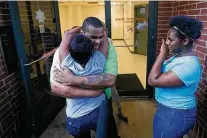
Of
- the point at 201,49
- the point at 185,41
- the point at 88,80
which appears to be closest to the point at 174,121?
the point at 185,41

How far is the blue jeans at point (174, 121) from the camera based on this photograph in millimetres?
1231

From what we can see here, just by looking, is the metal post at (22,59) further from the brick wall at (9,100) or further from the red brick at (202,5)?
the red brick at (202,5)

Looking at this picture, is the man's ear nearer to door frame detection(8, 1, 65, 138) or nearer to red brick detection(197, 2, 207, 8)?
red brick detection(197, 2, 207, 8)

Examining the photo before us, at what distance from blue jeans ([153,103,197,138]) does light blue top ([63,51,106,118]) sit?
0.47 m

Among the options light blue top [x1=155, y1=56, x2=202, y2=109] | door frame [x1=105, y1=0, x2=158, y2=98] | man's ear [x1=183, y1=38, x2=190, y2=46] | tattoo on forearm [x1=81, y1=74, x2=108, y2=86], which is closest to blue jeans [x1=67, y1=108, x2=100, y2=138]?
tattoo on forearm [x1=81, y1=74, x2=108, y2=86]

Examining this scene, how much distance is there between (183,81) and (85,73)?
0.64 meters

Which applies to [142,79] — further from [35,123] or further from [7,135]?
[7,135]

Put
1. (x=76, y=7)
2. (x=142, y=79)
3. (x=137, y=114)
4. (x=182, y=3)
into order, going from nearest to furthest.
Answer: (x=182, y=3), (x=137, y=114), (x=142, y=79), (x=76, y=7)

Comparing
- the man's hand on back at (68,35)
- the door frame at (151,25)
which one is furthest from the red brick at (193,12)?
the man's hand on back at (68,35)

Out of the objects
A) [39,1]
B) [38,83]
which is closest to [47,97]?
[38,83]

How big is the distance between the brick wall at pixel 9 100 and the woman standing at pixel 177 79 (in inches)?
60.0

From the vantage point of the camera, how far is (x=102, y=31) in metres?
1.15

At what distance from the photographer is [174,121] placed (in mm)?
1231

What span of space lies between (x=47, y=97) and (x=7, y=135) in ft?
2.65
